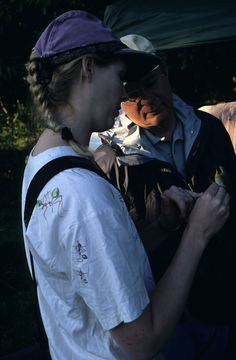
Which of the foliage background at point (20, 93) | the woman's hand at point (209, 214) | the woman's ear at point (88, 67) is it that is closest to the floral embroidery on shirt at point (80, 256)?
the woman's hand at point (209, 214)

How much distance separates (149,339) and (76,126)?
647mm

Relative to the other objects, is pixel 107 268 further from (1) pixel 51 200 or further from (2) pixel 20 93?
(2) pixel 20 93

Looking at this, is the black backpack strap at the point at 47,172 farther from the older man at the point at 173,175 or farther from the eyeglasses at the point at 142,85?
the eyeglasses at the point at 142,85

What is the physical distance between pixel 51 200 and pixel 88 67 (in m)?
0.42

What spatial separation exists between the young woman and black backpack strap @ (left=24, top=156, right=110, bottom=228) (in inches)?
0.8

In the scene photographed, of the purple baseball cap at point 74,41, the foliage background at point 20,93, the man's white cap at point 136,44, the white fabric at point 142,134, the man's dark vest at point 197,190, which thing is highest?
the purple baseball cap at point 74,41

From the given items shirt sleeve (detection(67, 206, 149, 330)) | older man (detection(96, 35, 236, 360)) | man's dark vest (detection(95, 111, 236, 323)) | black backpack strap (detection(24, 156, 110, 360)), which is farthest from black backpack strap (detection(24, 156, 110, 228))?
man's dark vest (detection(95, 111, 236, 323))

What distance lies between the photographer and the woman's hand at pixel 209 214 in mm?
1166

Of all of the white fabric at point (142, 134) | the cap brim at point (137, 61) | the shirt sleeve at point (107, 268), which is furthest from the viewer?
the white fabric at point (142, 134)

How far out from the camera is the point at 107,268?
93 centimetres

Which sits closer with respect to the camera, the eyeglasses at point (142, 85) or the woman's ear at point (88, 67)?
the woman's ear at point (88, 67)

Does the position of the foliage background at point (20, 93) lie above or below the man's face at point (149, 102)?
below

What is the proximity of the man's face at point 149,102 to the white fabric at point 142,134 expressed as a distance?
2.0 inches

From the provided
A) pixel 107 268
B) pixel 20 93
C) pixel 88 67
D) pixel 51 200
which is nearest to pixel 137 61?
pixel 88 67
